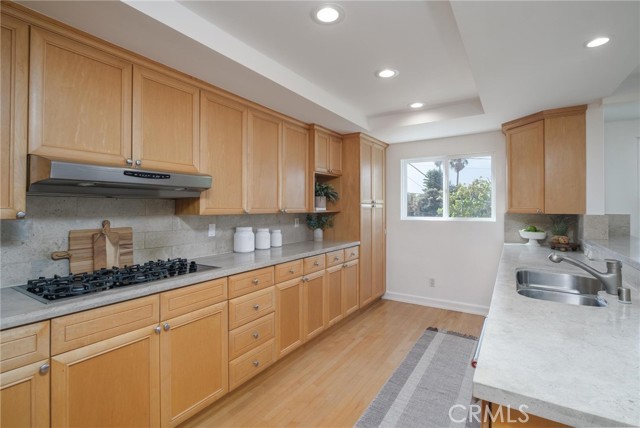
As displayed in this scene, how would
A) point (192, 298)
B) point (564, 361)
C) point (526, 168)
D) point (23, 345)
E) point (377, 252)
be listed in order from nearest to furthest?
point (564, 361) < point (23, 345) < point (192, 298) < point (526, 168) < point (377, 252)

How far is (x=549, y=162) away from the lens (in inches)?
116

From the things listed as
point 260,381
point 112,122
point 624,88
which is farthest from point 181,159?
point 624,88

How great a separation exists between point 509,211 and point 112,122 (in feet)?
11.8

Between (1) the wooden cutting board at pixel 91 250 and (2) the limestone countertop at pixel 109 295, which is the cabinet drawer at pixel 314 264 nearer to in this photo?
(2) the limestone countertop at pixel 109 295

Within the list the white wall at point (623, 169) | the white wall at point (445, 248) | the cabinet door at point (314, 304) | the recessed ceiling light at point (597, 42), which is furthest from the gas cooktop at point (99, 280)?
the white wall at point (623, 169)

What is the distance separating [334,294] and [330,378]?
0.98 meters

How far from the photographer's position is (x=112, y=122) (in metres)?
1.76

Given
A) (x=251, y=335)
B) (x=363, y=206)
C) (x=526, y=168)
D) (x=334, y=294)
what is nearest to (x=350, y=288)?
(x=334, y=294)

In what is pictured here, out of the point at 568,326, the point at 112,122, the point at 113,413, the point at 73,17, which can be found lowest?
the point at 113,413

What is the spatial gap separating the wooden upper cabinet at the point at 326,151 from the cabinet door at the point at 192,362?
6.44 ft

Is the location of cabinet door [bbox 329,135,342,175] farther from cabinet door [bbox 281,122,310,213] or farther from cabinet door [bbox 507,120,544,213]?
cabinet door [bbox 507,120,544,213]

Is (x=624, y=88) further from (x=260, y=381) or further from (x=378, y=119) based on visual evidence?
(x=260, y=381)

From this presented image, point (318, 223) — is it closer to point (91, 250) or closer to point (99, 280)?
point (91, 250)

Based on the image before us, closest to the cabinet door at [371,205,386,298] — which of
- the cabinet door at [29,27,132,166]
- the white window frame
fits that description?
the white window frame
